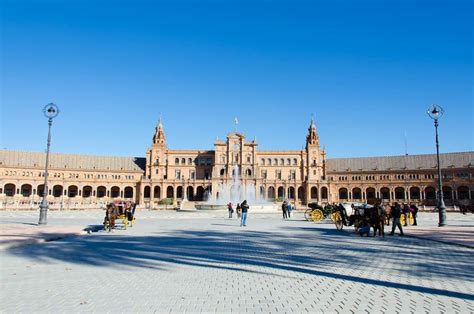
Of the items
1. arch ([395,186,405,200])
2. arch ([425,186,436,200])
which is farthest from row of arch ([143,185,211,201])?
arch ([425,186,436,200])

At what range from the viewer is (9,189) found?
9156cm

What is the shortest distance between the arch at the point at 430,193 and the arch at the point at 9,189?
108m

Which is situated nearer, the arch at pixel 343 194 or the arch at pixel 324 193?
the arch at pixel 324 193

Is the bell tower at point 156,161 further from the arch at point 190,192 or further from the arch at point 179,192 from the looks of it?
the arch at point 190,192

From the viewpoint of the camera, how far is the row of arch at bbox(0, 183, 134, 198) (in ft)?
299

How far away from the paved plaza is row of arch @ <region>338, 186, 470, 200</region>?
289ft

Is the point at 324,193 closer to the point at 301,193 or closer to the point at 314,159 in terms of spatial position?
the point at 301,193

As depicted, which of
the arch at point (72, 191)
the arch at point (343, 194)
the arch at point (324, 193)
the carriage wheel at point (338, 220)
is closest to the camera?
the carriage wheel at point (338, 220)

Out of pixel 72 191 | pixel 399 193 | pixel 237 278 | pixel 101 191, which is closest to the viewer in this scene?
pixel 237 278

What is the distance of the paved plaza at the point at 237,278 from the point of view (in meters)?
6.21

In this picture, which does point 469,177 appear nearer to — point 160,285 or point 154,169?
point 154,169

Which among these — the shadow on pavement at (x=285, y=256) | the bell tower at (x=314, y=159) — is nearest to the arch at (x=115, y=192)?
the bell tower at (x=314, y=159)

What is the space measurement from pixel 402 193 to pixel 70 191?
304ft

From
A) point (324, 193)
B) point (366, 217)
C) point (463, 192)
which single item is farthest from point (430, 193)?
point (366, 217)
